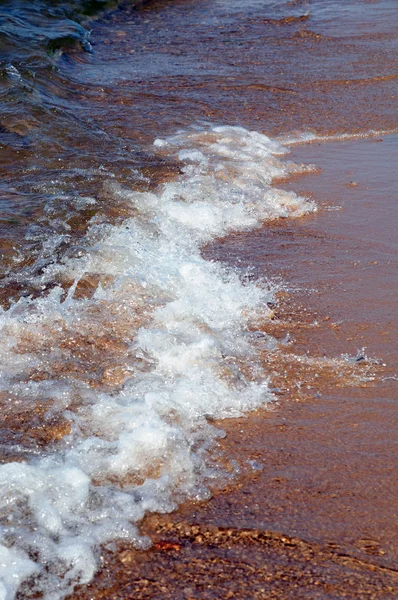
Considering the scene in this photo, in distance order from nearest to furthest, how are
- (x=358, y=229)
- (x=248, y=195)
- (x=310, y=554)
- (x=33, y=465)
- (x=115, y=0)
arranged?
(x=310, y=554), (x=33, y=465), (x=358, y=229), (x=248, y=195), (x=115, y=0)

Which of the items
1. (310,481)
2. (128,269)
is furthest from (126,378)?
(128,269)

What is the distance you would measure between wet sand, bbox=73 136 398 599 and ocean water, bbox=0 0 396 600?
9 cm

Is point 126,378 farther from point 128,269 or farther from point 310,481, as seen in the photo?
point 128,269

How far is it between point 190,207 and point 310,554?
2856 millimetres

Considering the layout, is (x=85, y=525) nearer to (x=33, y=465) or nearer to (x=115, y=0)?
(x=33, y=465)

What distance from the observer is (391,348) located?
10.6ft

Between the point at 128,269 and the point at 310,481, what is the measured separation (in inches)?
69.3

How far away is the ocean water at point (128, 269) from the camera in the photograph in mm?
2441

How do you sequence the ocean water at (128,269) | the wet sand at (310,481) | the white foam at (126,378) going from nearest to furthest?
the wet sand at (310,481), the white foam at (126,378), the ocean water at (128,269)

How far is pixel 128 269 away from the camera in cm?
390

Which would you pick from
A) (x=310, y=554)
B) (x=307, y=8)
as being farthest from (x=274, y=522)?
(x=307, y=8)

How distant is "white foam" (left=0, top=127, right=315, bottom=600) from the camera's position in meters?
2.30

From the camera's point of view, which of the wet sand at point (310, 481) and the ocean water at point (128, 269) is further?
the ocean water at point (128, 269)

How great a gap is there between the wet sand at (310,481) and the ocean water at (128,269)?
9 cm
